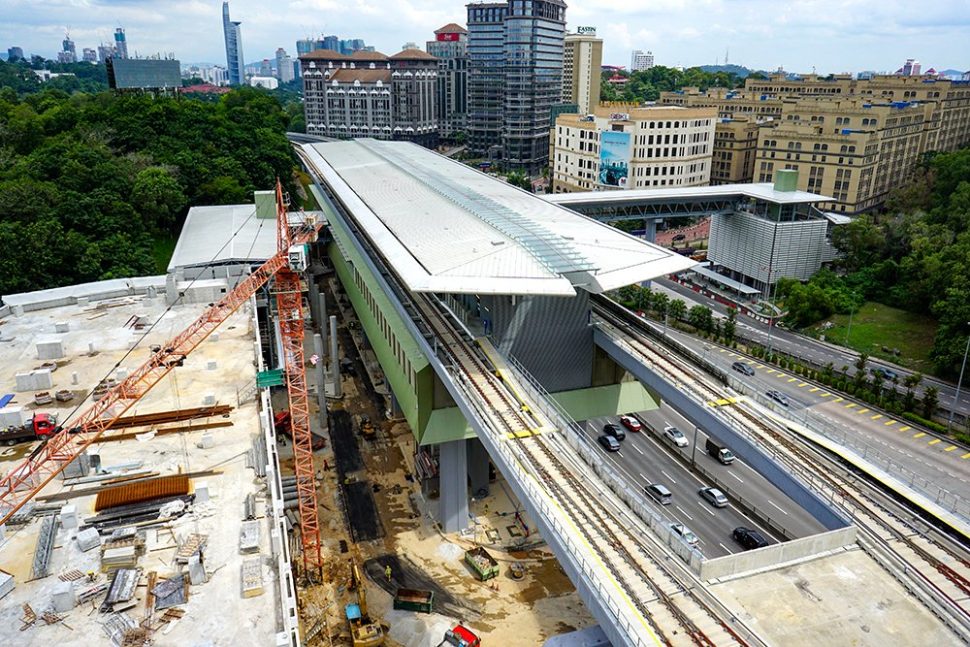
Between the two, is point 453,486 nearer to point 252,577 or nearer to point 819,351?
point 252,577

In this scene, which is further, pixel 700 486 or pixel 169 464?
pixel 700 486

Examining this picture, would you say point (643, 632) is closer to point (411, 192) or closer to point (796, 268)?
point (411, 192)

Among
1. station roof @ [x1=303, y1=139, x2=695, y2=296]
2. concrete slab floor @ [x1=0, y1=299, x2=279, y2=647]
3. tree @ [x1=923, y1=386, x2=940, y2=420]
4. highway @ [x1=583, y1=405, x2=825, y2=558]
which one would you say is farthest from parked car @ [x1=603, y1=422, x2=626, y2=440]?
concrete slab floor @ [x1=0, y1=299, x2=279, y2=647]

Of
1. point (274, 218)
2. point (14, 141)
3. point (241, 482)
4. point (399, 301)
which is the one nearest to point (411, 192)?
point (399, 301)

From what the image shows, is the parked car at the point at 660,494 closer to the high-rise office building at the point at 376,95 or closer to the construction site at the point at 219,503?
the construction site at the point at 219,503

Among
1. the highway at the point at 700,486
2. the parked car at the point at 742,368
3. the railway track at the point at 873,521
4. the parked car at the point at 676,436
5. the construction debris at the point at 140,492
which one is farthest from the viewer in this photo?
the parked car at the point at 742,368

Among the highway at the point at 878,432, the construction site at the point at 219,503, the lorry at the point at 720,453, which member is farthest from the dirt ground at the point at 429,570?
the highway at the point at 878,432

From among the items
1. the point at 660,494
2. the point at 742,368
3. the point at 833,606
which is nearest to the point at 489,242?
the point at 660,494
